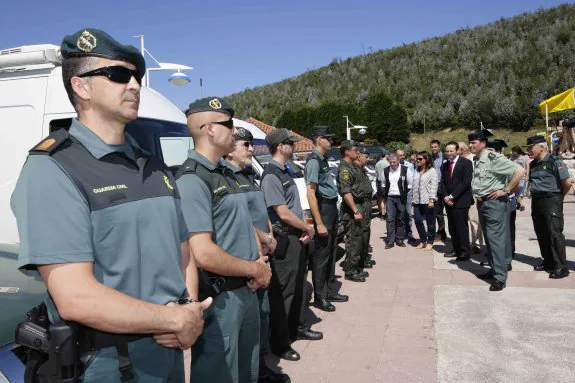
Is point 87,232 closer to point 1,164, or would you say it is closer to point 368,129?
point 1,164

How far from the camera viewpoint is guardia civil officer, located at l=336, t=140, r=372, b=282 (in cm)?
653

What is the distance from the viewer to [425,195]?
8539 millimetres

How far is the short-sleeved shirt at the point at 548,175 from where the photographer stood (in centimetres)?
646

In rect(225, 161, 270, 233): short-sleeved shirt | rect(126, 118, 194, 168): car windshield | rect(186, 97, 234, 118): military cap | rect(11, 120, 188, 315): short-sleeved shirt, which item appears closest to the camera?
rect(11, 120, 188, 315): short-sleeved shirt

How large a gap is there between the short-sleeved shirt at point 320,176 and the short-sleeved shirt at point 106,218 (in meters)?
3.58

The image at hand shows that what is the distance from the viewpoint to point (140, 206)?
1.61 m

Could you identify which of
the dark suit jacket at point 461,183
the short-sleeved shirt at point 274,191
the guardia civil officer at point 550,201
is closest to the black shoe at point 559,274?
the guardia civil officer at point 550,201

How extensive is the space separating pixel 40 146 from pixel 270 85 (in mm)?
74427

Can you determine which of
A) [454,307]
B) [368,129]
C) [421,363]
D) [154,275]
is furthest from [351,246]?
[368,129]

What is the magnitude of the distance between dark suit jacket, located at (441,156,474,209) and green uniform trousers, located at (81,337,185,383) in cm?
653

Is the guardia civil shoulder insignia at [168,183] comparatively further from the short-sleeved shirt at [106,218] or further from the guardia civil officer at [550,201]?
the guardia civil officer at [550,201]

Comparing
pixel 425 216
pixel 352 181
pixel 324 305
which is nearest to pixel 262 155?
pixel 352 181

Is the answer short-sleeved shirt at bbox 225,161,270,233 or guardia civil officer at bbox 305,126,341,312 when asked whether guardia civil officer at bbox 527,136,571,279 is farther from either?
short-sleeved shirt at bbox 225,161,270,233

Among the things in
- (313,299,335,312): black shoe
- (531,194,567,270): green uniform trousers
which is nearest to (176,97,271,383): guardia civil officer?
(313,299,335,312): black shoe
